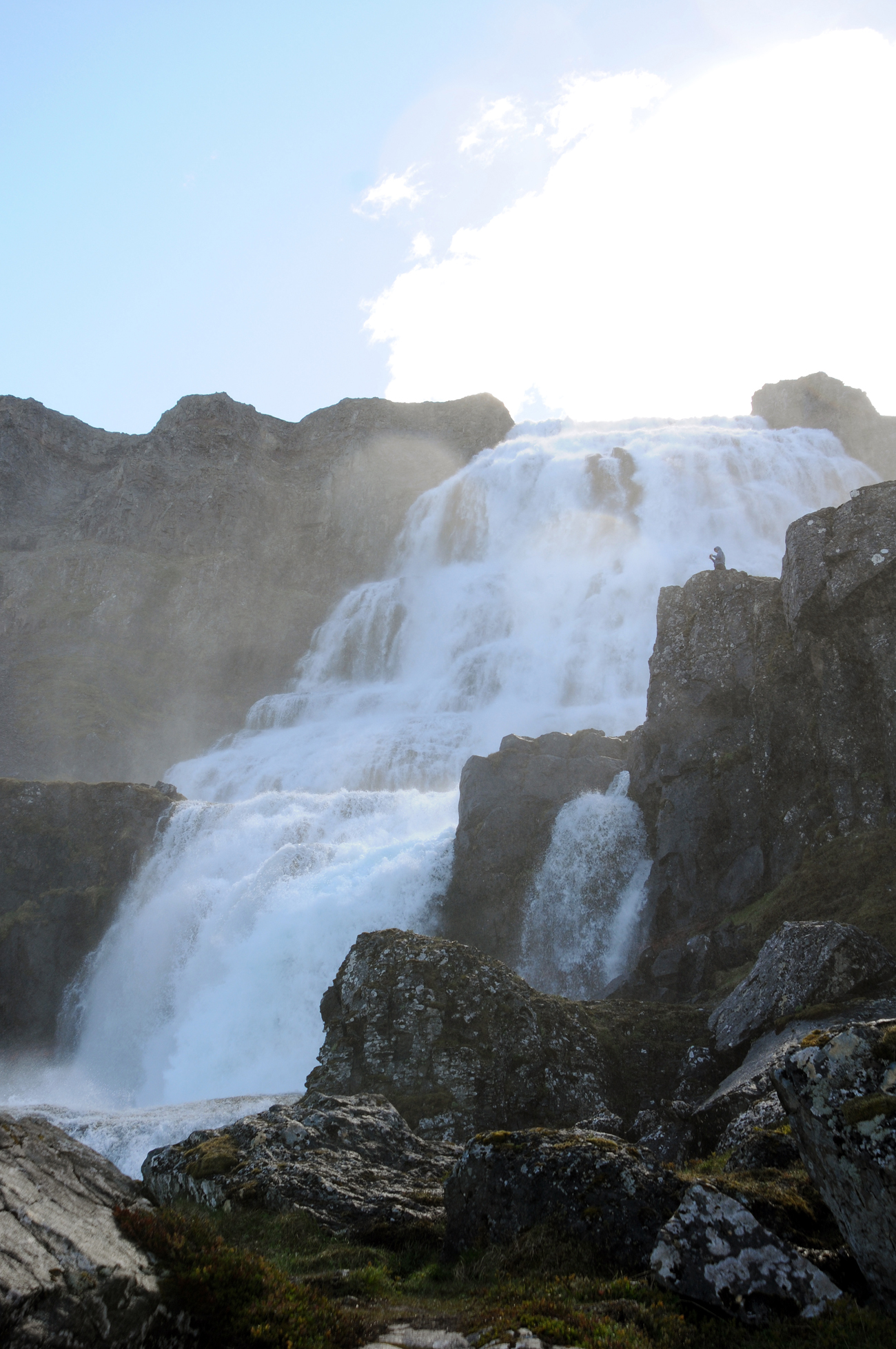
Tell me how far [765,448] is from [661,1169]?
263 feet

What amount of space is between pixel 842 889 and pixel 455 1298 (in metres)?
18.7

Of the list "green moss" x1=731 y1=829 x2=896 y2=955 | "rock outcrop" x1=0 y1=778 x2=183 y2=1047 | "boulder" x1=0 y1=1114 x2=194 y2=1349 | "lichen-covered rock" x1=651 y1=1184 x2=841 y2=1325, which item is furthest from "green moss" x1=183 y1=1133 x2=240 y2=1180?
"rock outcrop" x1=0 y1=778 x2=183 y2=1047

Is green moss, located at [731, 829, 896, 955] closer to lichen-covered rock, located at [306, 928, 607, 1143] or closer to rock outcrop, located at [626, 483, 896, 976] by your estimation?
rock outcrop, located at [626, 483, 896, 976]

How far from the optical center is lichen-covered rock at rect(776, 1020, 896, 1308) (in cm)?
632

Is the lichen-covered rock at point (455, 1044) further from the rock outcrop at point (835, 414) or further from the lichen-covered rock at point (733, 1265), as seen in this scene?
the rock outcrop at point (835, 414)

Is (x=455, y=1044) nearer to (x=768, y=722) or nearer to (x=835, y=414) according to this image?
(x=768, y=722)

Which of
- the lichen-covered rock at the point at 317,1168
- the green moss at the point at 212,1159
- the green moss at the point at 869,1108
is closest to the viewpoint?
the green moss at the point at 869,1108

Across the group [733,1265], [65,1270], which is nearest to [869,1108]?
[733,1265]

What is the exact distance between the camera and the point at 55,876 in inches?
1825

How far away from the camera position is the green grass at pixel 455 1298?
5.70 m

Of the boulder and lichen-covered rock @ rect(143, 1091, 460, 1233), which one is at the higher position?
the boulder

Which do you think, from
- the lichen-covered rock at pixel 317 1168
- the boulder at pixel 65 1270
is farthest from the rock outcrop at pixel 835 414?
the boulder at pixel 65 1270

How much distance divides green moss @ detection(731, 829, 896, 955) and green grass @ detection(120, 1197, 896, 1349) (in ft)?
45.9

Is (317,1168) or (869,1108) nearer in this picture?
(869,1108)
